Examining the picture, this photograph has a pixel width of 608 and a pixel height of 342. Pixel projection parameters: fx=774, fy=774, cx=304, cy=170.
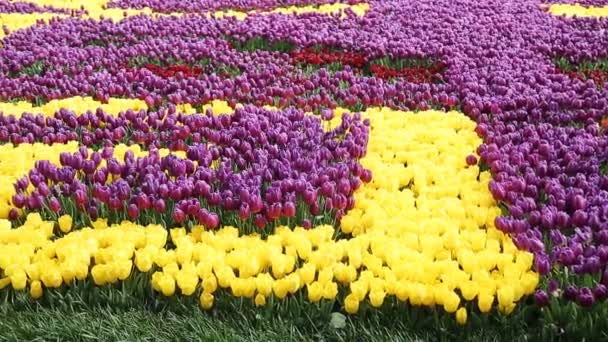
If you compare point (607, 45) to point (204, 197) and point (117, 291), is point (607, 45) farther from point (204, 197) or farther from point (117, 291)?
point (117, 291)

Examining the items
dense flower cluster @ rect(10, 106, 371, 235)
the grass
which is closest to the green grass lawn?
the grass

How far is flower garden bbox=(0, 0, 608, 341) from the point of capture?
12.6 feet

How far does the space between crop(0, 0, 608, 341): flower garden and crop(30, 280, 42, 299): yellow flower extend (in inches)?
2.7

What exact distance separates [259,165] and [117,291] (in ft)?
5.65

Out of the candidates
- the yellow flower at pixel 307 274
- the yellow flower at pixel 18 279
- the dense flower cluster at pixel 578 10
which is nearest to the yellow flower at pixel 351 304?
the yellow flower at pixel 307 274

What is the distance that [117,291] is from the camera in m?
3.97

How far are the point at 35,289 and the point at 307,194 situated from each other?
173 centimetres

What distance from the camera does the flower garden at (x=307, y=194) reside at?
12.6 ft

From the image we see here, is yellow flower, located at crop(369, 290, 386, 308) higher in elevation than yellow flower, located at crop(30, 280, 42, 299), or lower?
higher

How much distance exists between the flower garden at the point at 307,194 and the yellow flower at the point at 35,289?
0.07 meters

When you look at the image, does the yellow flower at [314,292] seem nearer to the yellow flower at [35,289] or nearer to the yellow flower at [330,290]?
the yellow flower at [330,290]

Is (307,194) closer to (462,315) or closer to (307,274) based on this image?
(307,274)

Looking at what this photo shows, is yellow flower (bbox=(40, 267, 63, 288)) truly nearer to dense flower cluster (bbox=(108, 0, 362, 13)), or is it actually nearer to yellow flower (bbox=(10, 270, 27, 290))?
yellow flower (bbox=(10, 270, 27, 290))

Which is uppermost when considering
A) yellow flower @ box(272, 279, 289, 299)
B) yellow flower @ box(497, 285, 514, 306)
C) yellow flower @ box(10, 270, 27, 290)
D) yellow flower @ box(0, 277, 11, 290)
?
yellow flower @ box(497, 285, 514, 306)
